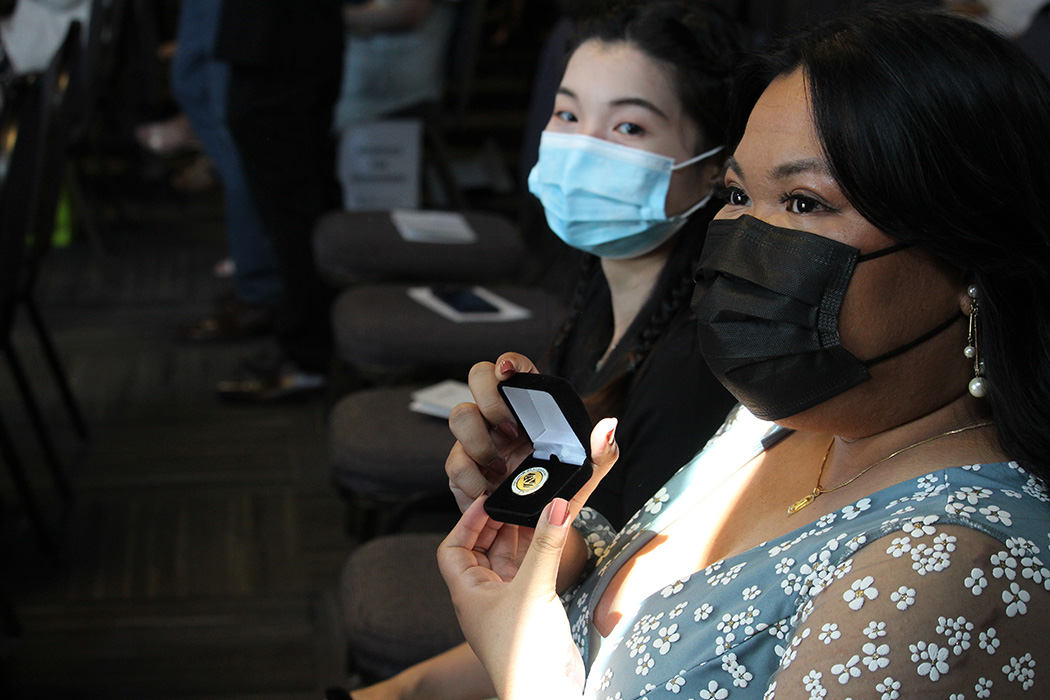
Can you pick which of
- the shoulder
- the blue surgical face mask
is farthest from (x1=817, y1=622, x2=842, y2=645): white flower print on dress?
the blue surgical face mask

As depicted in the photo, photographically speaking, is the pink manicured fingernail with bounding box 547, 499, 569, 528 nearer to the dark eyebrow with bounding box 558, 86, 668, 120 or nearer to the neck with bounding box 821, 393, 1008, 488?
the neck with bounding box 821, 393, 1008, 488

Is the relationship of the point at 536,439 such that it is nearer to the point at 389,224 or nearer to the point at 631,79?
the point at 631,79

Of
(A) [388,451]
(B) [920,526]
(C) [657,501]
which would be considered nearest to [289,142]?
(A) [388,451]

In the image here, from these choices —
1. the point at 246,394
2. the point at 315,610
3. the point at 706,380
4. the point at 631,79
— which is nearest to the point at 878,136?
the point at 706,380

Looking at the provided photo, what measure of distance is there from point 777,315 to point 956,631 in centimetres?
26

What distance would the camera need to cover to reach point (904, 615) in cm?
68

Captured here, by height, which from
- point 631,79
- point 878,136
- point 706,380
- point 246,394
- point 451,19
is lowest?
point 246,394

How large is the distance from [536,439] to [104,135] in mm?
4331

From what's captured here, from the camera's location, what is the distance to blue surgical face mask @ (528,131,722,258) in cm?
131

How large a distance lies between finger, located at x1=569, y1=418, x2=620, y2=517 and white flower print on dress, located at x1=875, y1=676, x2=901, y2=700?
232 millimetres

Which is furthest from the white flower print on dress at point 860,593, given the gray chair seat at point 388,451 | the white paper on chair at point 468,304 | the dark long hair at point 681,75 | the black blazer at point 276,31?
the black blazer at point 276,31

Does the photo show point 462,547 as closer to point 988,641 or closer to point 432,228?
point 988,641

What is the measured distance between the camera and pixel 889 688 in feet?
2.18

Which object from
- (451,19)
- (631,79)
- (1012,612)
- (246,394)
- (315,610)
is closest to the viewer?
(1012,612)
